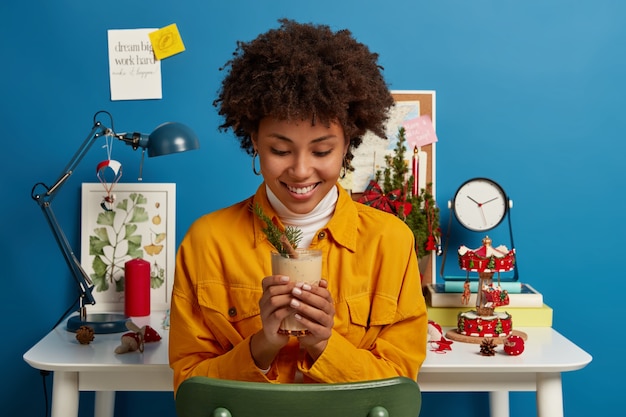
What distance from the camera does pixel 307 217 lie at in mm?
1553

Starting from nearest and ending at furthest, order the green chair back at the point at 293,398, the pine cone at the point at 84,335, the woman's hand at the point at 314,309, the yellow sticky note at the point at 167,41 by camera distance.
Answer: the green chair back at the point at 293,398
the woman's hand at the point at 314,309
the pine cone at the point at 84,335
the yellow sticky note at the point at 167,41

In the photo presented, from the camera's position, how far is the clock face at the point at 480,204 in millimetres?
2205

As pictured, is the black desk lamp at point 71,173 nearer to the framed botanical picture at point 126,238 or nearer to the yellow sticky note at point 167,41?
the framed botanical picture at point 126,238

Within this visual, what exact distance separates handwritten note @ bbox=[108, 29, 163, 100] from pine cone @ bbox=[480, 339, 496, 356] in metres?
1.10

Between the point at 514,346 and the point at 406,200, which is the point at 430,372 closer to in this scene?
the point at 514,346

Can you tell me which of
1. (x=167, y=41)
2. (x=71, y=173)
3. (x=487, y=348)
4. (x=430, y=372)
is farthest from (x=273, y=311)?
(x=167, y=41)

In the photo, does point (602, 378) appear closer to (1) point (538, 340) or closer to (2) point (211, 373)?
(1) point (538, 340)

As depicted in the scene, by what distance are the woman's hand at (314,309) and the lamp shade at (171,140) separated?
2.62 feet

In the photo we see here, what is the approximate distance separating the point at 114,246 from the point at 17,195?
0.30 m

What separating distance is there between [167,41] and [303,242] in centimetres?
97

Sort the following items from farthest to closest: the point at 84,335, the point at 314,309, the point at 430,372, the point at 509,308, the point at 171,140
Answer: the point at 509,308
the point at 171,140
the point at 84,335
the point at 430,372
the point at 314,309

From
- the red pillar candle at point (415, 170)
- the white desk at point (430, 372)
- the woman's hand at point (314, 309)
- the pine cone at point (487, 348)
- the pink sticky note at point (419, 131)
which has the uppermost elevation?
the pink sticky note at point (419, 131)

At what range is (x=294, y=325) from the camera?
51.8 inches

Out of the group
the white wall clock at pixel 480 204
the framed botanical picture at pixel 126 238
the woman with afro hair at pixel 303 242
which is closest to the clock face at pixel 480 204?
the white wall clock at pixel 480 204
